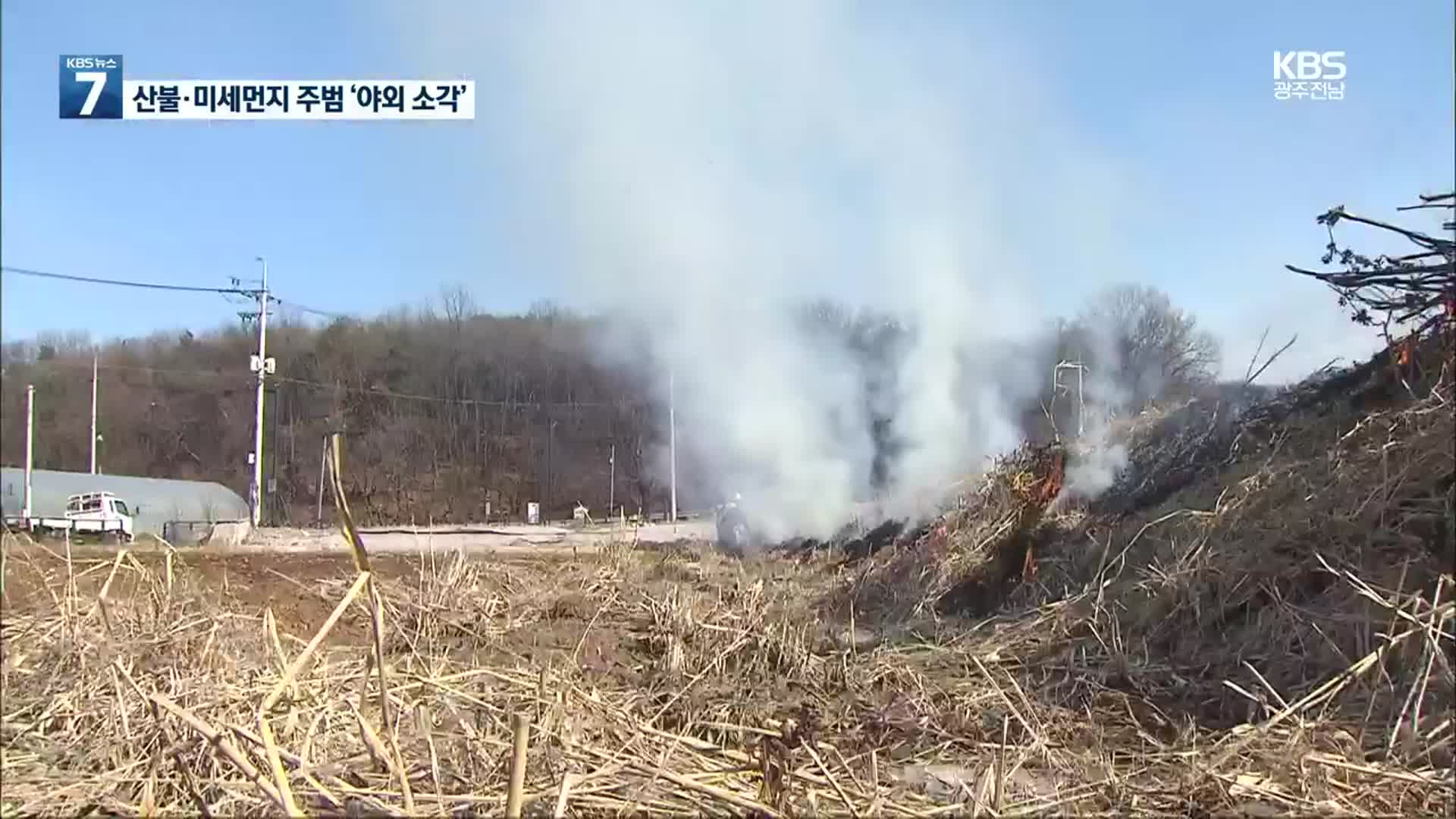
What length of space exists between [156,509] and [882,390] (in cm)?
1950

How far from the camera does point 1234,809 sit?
3852mm

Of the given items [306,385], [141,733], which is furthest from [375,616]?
[306,385]

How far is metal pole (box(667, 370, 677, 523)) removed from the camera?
93.5ft

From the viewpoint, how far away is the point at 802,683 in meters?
5.71

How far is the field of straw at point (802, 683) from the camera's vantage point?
A: 12.2ft

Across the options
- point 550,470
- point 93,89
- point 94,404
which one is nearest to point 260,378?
point 550,470

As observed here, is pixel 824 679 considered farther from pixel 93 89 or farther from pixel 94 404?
pixel 94 404

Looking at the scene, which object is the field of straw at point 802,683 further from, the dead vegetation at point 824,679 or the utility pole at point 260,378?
the utility pole at point 260,378

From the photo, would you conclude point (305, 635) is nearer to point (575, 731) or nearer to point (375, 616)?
point (575, 731)

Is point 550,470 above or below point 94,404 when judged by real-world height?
below

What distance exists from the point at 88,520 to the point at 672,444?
21.7m

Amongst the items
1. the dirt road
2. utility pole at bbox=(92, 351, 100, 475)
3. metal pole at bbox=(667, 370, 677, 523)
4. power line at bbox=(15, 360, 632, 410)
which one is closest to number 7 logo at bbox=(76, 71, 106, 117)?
utility pole at bbox=(92, 351, 100, 475)

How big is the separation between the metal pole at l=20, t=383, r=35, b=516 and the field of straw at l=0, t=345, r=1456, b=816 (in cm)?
26

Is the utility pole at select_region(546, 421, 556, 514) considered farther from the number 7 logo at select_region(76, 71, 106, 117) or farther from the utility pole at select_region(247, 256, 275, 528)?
the number 7 logo at select_region(76, 71, 106, 117)
